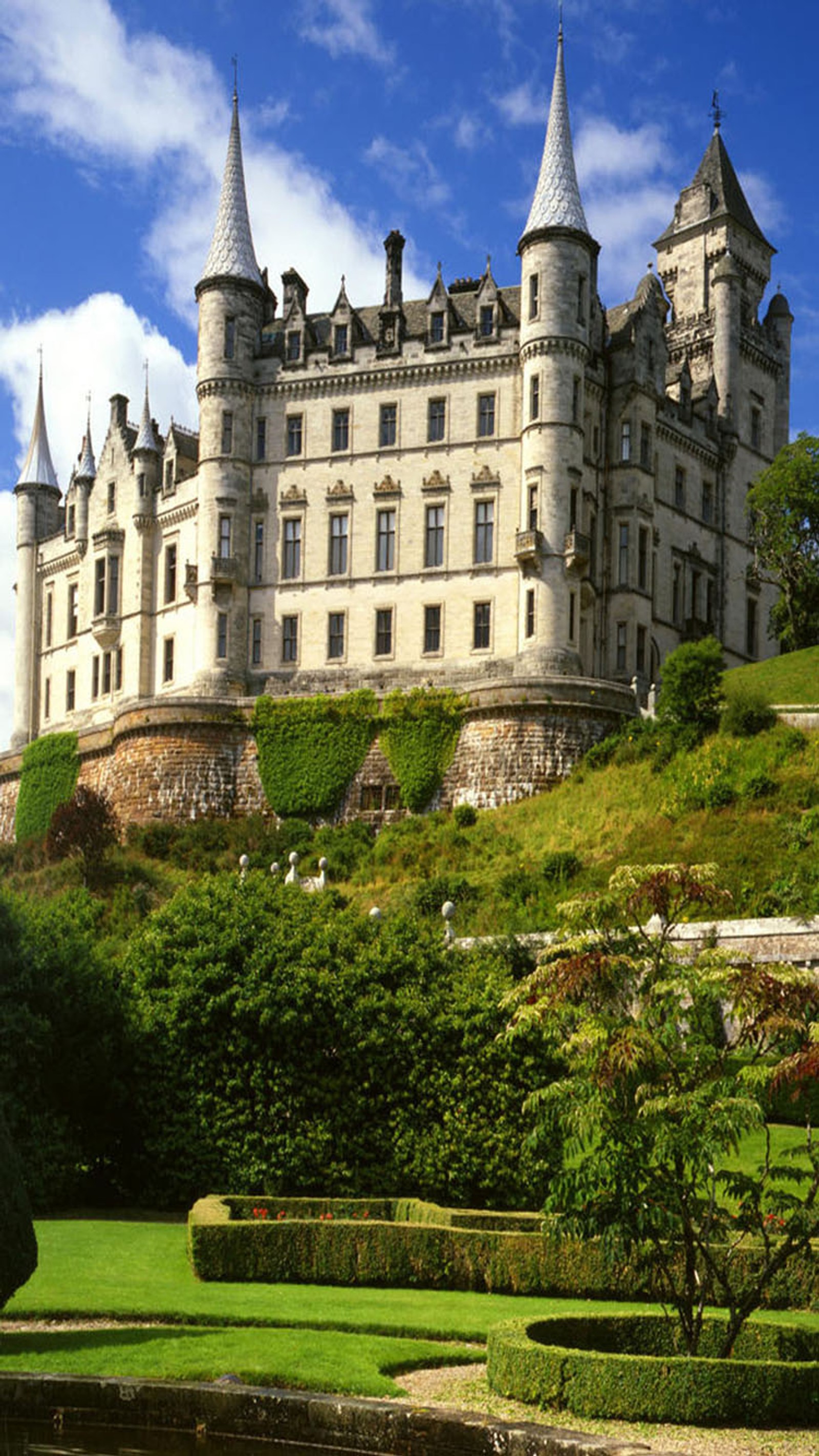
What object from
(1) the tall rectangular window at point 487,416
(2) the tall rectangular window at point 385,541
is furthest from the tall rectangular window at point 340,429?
(1) the tall rectangular window at point 487,416

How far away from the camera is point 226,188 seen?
7131 centimetres

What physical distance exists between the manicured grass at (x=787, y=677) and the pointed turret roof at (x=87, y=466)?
3254cm

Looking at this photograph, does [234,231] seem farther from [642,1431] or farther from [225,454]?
[642,1431]

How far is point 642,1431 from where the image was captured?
13812 mm

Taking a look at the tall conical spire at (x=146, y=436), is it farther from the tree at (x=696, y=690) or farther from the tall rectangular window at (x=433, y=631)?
the tree at (x=696, y=690)

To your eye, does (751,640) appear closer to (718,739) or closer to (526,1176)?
(718,739)

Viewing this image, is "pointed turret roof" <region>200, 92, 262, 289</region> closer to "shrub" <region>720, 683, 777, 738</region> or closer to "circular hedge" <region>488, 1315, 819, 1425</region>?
"shrub" <region>720, 683, 777, 738</region>

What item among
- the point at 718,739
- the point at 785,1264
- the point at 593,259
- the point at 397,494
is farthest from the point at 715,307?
the point at 785,1264

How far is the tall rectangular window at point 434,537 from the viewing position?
216ft

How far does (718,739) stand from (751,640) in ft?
75.1

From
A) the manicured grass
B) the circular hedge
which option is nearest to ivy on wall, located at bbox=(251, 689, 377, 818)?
the manicured grass

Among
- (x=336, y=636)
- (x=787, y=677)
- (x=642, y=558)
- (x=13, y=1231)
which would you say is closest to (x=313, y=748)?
(x=336, y=636)

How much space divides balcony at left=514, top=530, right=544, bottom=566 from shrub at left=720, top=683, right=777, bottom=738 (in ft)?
38.8

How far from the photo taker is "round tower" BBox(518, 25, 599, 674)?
6259 cm
